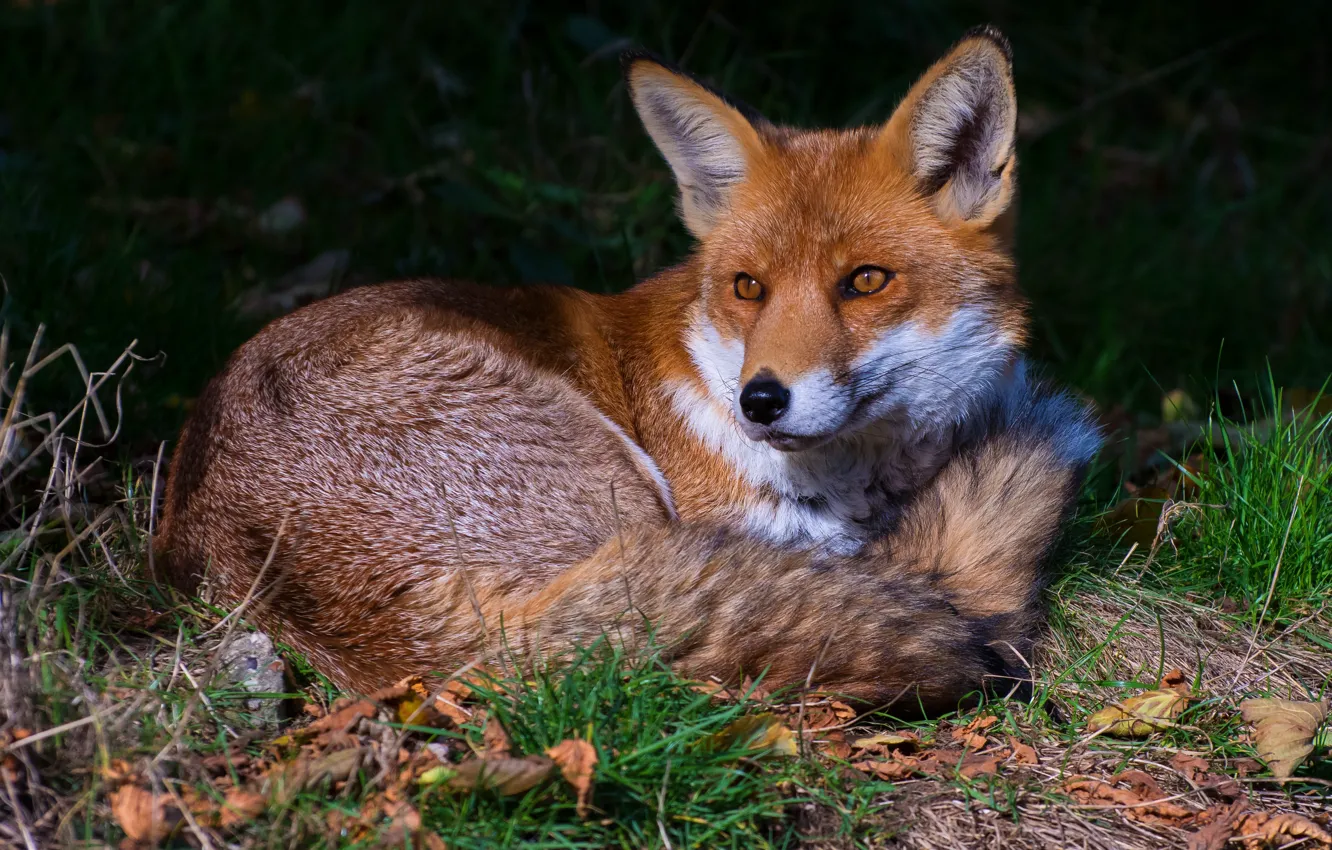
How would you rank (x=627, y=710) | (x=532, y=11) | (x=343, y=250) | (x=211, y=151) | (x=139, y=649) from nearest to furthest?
(x=627, y=710) < (x=139, y=649) < (x=343, y=250) < (x=211, y=151) < (x=532, y=11)

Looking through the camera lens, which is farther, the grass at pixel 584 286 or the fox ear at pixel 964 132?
the fox ear at pixel 964 132

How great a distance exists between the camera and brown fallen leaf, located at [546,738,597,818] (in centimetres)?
203

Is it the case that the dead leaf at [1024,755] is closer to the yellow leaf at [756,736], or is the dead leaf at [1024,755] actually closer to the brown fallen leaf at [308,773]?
the yellow leaf at [756,736]

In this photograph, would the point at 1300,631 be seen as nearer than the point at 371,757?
No

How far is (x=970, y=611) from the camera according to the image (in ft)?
8.96

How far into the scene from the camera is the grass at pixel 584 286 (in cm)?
218

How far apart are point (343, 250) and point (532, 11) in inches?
72.6

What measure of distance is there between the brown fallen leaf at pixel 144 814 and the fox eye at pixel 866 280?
1.94 meters

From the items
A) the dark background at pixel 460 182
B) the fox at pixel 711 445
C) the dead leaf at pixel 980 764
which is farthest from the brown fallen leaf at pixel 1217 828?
the dark background at pixel 460 182

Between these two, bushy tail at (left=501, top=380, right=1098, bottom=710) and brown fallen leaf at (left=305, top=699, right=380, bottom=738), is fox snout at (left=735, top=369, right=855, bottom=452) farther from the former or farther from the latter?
brown fallen leaf at (left=305, top=699, right=380, bottom=738)

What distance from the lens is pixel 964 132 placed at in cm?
304

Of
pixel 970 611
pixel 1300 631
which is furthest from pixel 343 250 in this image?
pixel 1300 631

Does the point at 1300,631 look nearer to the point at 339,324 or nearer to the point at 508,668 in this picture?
the point at 508,668

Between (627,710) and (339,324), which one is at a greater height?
(339,324)
